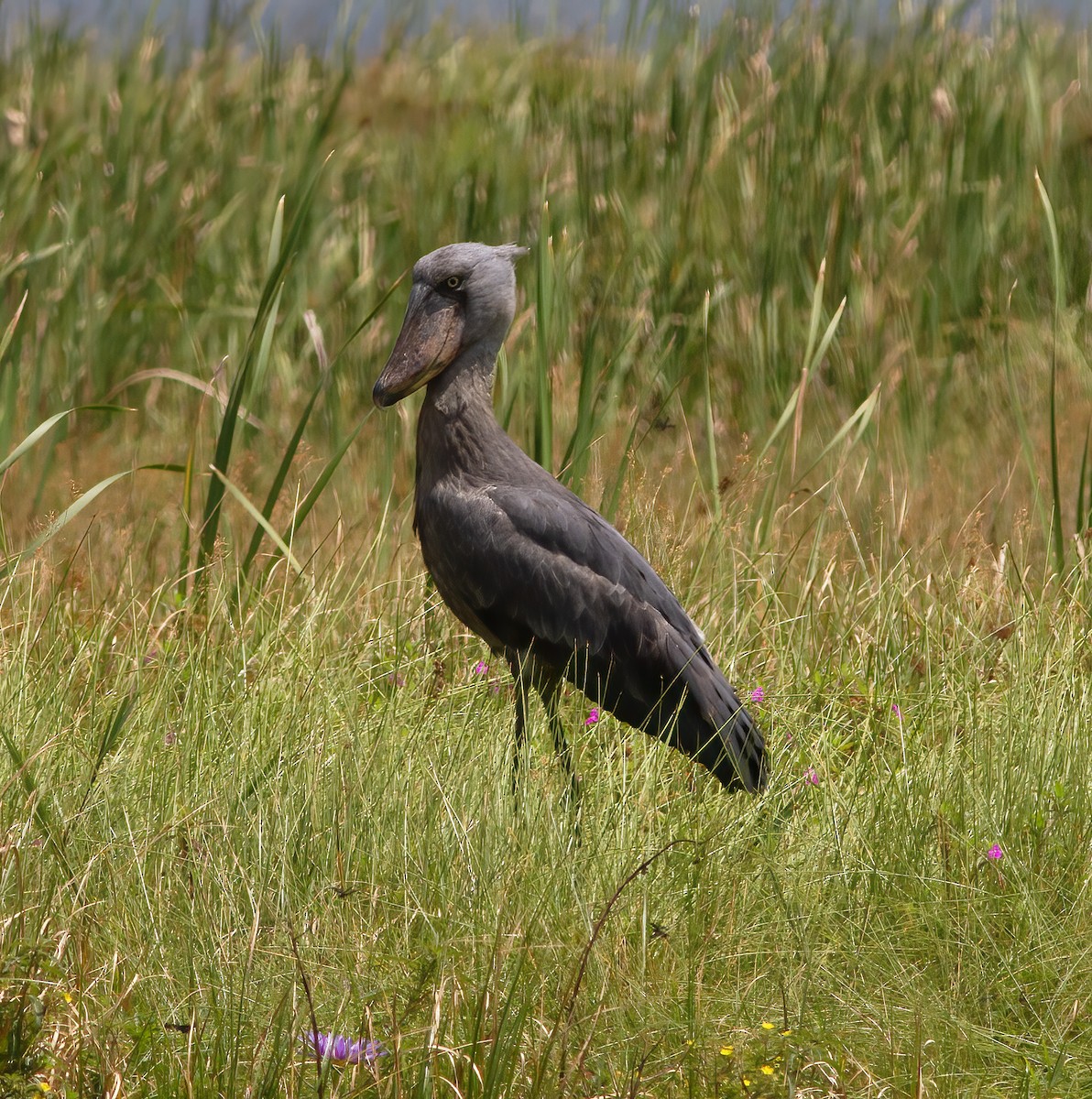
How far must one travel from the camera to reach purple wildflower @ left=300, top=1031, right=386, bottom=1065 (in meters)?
1.92

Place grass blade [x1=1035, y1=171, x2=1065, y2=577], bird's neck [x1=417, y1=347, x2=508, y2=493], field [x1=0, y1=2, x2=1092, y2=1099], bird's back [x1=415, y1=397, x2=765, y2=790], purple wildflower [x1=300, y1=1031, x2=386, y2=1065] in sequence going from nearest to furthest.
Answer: purple wildflower [x1=300, y1=1031, x2=386, y2=1065] → field [x1=0, y1=2, x2=1092, y2=1099] → bird's back [x1=415, y1=397, x2=765, y2=790] → bird's neck [x1=417, y1=347, x2=508, y2=493] → grass blade [x1=1035, y1=171, x2=1065, y2=577]

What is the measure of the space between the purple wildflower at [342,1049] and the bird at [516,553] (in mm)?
1264

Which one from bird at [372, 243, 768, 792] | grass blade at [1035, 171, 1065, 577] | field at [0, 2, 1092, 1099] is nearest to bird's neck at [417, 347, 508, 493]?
bird at [372, 243, 768, 792]

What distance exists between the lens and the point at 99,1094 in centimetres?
194

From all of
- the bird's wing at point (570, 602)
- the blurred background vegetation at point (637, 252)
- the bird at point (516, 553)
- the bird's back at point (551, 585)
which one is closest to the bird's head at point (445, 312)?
the bird at point (516, 553)

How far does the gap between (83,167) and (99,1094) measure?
5185 mm

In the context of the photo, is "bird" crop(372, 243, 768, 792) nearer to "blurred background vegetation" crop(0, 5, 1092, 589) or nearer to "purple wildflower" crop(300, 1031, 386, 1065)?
"blurred background vegetation" crop(0, 5, 1092, 589)

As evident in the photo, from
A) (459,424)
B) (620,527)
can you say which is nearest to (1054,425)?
(620,527)

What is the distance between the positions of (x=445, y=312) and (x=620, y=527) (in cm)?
119

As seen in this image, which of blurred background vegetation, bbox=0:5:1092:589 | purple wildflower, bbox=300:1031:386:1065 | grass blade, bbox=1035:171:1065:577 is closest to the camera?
purple wildflower, bbox=300:1031:386:1065

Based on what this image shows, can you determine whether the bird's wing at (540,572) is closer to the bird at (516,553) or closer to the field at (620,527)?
the bird at (516,553)

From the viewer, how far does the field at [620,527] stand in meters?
2.14

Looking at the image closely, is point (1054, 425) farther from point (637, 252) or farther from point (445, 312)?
point (637, 252)

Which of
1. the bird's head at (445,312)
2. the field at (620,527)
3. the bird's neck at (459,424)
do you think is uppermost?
the bird's head at (445,312)
